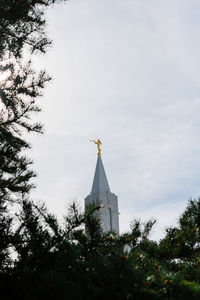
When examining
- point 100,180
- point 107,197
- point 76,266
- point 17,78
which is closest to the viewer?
point 76,266

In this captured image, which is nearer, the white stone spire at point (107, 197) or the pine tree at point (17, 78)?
the pine tree at point (17, 78)

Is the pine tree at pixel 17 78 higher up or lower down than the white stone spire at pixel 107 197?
lower down

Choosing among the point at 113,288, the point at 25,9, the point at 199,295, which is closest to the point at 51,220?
the point at 113,288

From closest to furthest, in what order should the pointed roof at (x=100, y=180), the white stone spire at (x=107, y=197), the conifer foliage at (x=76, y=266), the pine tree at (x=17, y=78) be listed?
1. the conifer foliage at (x=76, y=266)
2. the pine tree at (x=17, y=78)
3. the white stone spire at (x=107, y=197)
4. the pointed roof at (x=100, y=180)

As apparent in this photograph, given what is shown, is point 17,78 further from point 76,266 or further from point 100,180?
point 100,180

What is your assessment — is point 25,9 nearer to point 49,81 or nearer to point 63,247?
point 49,81

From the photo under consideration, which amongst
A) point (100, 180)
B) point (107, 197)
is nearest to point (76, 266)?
point (107, 197)

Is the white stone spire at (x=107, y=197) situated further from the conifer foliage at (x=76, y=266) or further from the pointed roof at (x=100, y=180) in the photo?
the conifer foliage at (x=76, y=266)

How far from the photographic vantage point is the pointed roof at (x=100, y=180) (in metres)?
31.6

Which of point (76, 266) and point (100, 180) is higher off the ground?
point (100, 180)

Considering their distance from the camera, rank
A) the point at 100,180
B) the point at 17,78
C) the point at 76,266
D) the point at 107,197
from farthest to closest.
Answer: the point at 100,180, the point at 107,197, the point at 17,78, the point at 76,266

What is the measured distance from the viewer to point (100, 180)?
32.3 metres

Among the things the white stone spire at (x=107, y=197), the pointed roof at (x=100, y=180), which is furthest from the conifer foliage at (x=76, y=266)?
the pointed roof at (x=100, y=180)

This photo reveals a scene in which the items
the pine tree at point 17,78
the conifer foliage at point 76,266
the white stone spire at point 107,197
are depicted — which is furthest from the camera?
the white stone spire at point 107,197
